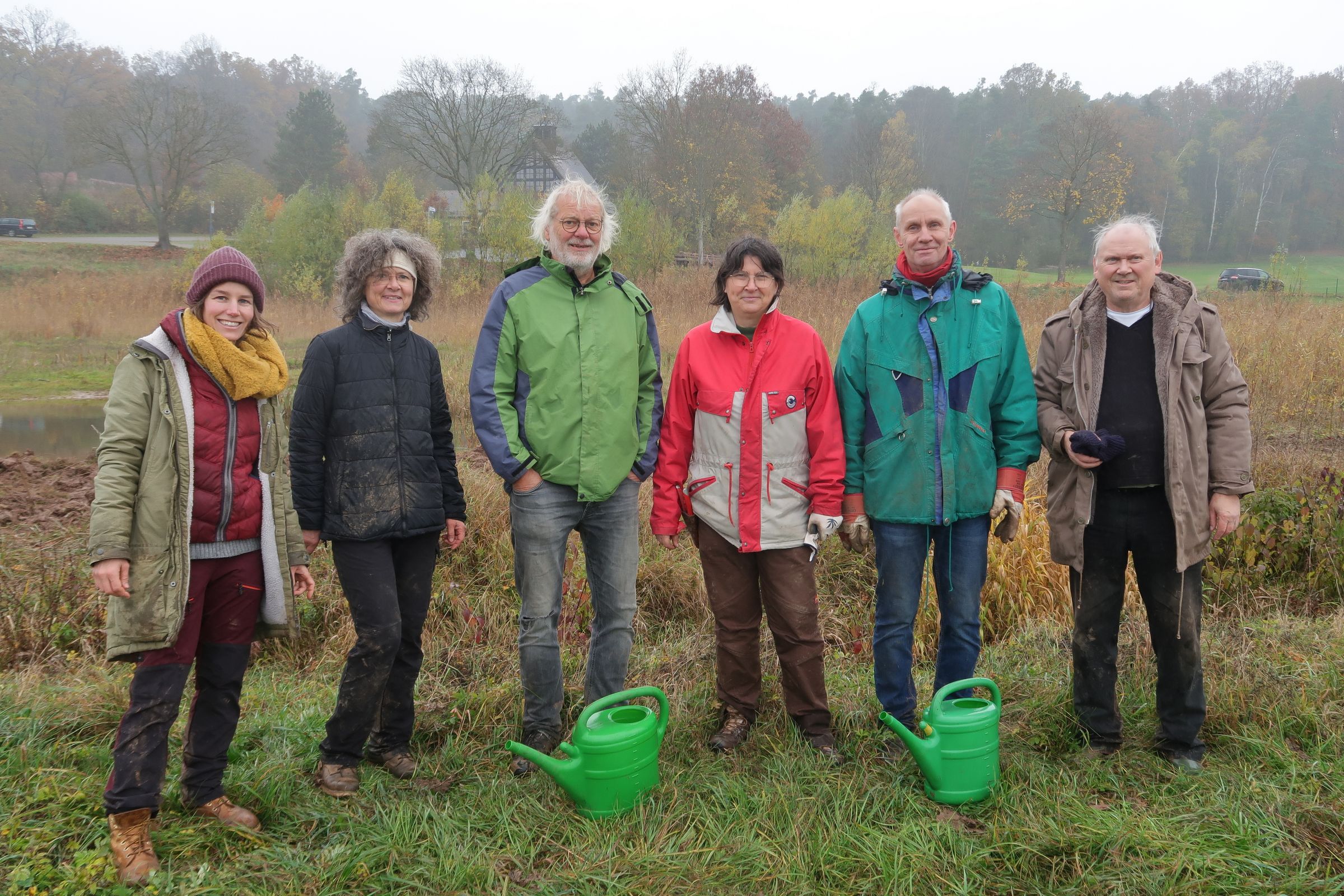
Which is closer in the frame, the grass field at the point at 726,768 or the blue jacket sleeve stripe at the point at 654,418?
the grass field at the point at 726,768

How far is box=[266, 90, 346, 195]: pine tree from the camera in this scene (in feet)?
132

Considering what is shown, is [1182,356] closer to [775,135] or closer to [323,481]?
[323,481]

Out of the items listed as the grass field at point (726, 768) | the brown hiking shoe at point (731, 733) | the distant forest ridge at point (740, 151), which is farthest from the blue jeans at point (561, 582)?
the distant forest ridge at point (740, 151)

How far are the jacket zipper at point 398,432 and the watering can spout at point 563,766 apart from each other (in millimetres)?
857

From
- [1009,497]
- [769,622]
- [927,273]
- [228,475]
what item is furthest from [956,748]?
[228,475]

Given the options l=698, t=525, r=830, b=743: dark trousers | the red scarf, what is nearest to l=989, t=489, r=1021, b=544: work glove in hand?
l=698, t=525, r=830, b=743: dark trousers

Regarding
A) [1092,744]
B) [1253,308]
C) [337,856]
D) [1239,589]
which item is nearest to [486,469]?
[337,856]

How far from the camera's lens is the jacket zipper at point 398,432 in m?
2.83

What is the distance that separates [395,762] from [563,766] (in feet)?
2.66

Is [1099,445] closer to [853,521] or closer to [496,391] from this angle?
[853,521]

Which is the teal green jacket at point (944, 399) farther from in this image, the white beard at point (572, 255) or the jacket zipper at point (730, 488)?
the white beard at point (572, 255)

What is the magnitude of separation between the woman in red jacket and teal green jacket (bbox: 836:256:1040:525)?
6.9 inches

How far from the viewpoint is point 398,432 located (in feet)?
9.41

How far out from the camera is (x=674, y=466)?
3137 mm
